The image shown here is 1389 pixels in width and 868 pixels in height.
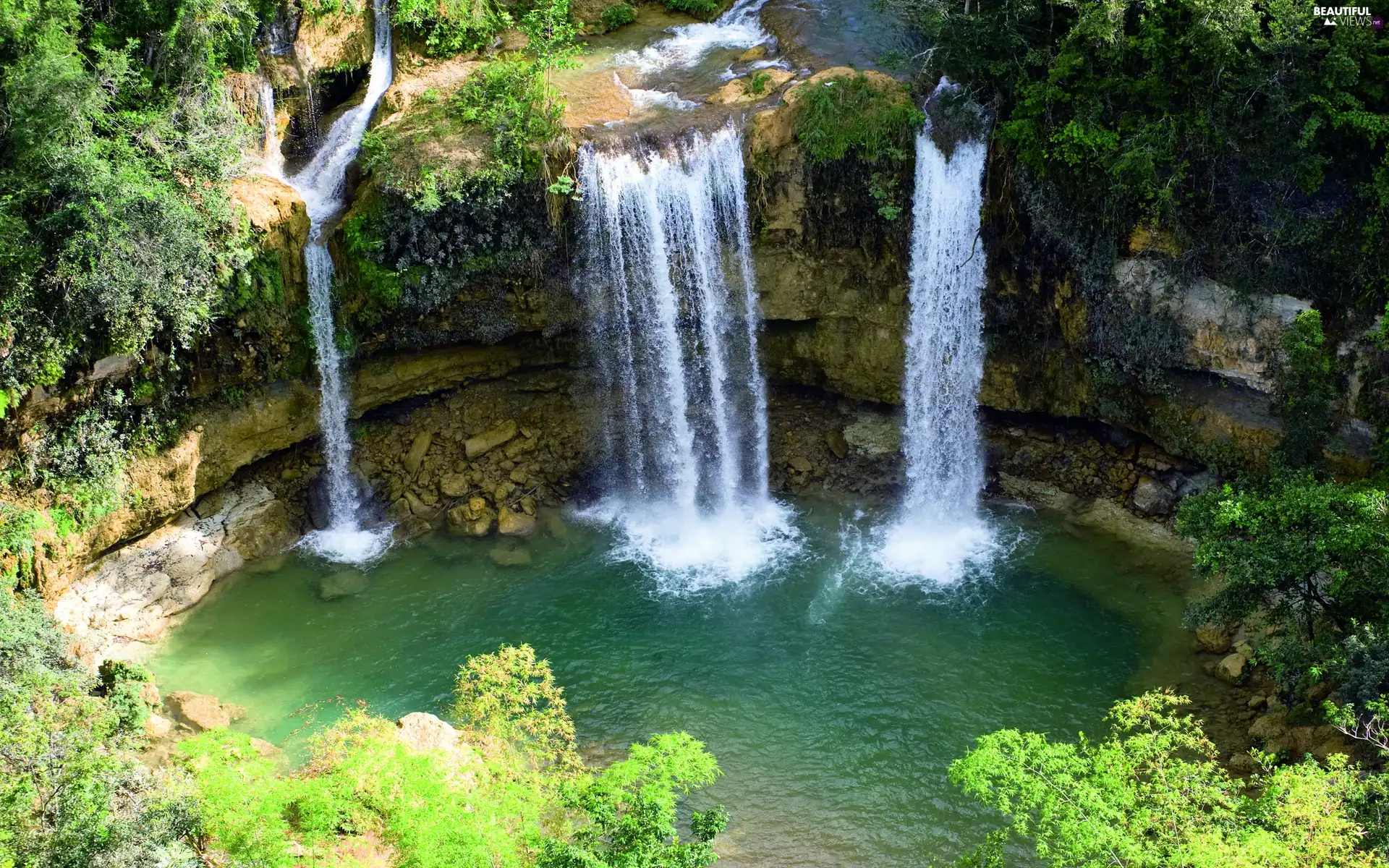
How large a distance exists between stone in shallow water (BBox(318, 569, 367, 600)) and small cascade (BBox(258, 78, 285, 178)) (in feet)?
29.9

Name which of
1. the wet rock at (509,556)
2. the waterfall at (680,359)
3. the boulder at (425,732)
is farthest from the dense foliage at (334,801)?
the waterfall at (680,359)

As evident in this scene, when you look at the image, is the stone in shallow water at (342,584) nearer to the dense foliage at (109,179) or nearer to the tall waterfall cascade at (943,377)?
the dense foliage at (109,179)

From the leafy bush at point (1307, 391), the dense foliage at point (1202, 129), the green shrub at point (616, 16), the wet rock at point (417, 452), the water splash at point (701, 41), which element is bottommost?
the wet rock at point (417, 452)

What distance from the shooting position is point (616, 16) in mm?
29578

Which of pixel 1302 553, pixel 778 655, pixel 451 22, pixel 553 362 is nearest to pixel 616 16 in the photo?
pixel 451 22

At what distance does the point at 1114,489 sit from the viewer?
25078 millimetres

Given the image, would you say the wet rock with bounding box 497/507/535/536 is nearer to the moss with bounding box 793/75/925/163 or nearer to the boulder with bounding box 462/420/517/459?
the boulder with bounding box 462/420/517/459

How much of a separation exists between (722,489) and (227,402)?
11.6 m

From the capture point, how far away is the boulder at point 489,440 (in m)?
26.5

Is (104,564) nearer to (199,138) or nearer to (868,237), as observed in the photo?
(199,138)

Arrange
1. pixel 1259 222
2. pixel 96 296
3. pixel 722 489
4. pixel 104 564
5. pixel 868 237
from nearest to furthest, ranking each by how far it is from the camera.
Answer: pixel 96 296 < pixel 1259 222 < pixel 104 564 < pixel 868 237 < pixel 722 489

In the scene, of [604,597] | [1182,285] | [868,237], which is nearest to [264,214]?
[604,597]

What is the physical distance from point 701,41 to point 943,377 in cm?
1141

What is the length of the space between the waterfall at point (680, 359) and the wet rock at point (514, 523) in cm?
172
